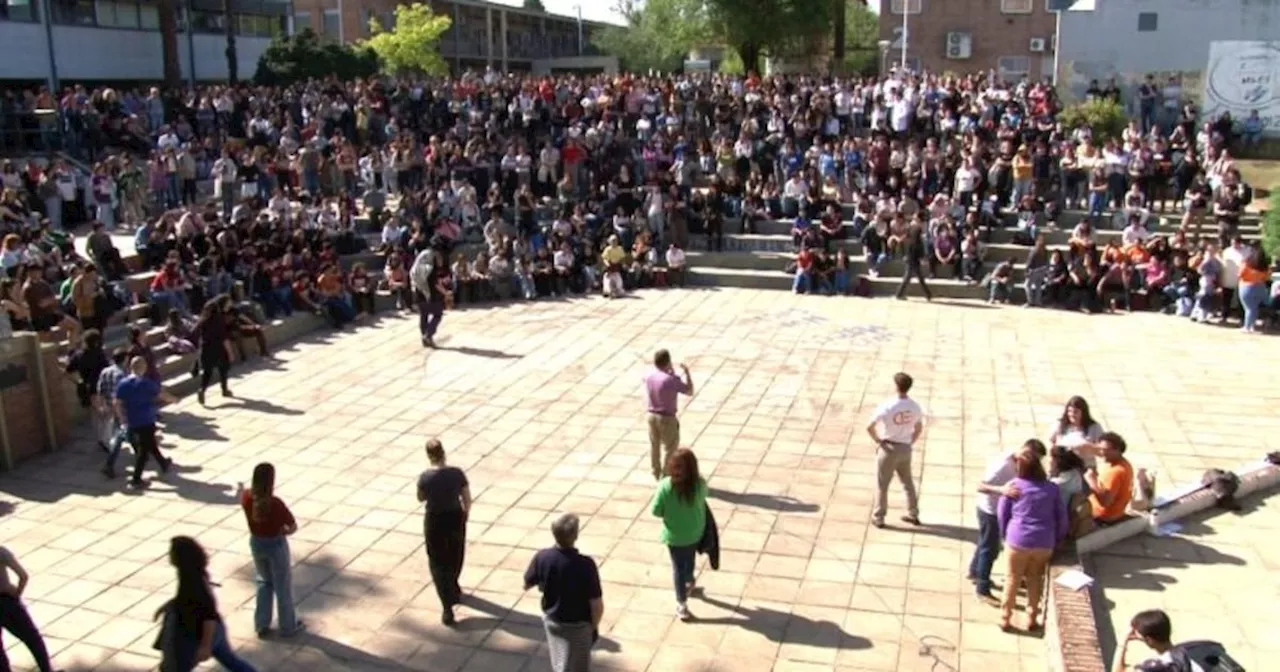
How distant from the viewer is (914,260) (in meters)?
18.9

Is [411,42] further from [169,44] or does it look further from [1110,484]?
[1110,484]

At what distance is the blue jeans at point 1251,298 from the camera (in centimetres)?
1625

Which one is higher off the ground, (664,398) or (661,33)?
(661,33)

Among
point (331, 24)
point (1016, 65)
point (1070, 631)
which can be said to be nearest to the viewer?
point (1070, 631)

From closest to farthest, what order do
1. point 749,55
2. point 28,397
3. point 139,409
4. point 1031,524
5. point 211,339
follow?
point 1031,524
point 139,409
point 28,397
point 211,339
point 749,55

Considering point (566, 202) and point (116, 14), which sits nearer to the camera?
point (566, 202)

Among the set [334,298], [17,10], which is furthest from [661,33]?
[334,298]

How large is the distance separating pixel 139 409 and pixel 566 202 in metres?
13.0

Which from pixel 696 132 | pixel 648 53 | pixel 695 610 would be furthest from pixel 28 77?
pixel 648 53

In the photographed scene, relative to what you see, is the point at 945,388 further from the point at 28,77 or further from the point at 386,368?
the point at 28,77

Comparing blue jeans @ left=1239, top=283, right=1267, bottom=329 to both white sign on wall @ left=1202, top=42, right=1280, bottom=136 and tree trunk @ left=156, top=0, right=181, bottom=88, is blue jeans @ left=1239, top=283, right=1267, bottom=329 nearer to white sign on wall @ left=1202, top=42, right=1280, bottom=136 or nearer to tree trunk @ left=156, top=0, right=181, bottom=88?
white sign on wall @ left=1202, top=42, right=1280, bottom=136

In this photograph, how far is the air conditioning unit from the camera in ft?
151

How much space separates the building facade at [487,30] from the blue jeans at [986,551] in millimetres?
47510

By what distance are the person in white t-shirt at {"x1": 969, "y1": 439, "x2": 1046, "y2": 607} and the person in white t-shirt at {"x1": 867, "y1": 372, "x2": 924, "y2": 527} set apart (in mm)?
1051
